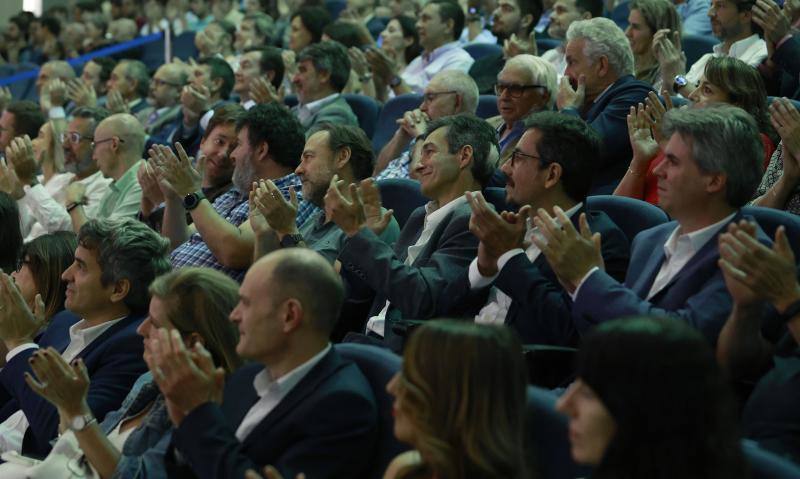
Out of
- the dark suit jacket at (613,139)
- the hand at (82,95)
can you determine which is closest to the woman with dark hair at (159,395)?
the dark suit jacket at (613,139)

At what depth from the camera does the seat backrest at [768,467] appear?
5.19 feet

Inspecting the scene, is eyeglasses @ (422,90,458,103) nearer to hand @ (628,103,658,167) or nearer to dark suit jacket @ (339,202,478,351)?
hand @ (628,103,658,167)

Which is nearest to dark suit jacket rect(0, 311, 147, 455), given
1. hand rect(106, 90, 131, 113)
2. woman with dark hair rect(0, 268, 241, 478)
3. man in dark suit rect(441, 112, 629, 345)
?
woman with dark hair rect(0, 268, 241, 478)

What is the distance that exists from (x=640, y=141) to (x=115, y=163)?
227 cm

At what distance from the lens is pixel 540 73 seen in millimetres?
4074

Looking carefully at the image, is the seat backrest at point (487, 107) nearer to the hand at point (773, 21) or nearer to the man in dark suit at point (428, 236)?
the hand at point (773, 21)

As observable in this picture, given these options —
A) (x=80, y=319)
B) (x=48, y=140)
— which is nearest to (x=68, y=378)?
(x=80, y=319)

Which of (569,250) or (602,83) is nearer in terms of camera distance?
(569,250)

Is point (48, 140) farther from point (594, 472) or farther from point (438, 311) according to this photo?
point (594, 472)

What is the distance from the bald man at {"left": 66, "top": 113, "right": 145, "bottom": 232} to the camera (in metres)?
4.66

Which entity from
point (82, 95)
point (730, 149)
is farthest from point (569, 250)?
point (82, 95)

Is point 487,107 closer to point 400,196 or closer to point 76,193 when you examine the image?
point 400,196

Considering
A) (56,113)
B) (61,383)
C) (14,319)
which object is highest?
(61,383)

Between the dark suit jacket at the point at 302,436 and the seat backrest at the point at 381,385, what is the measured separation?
0.02m
